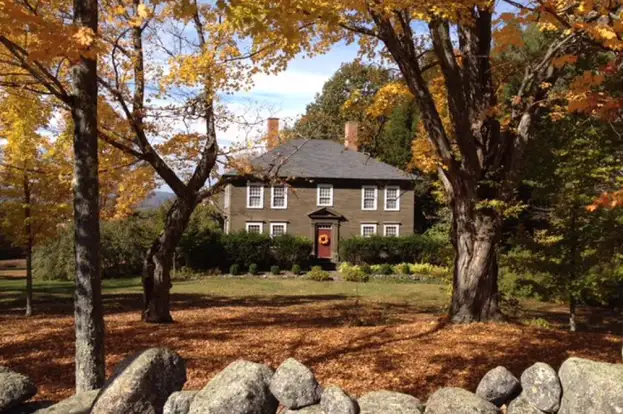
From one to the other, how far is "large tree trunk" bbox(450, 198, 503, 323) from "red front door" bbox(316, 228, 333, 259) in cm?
2688

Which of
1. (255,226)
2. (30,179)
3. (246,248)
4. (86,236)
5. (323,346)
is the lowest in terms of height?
(323,346)

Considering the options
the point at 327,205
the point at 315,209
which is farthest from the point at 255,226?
the point at 327,205

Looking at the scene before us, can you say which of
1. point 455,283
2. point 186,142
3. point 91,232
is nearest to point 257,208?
point 186,142

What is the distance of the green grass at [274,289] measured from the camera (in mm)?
22156

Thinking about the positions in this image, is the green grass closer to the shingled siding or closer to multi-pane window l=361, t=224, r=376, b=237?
the shingled siding

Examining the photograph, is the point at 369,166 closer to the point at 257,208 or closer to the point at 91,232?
the point at 257,208

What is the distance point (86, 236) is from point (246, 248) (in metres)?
28.5

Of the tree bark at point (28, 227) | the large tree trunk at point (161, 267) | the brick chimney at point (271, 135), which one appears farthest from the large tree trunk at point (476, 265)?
the tree bark at point (28, 227)

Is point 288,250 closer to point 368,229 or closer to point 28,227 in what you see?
point 368,229

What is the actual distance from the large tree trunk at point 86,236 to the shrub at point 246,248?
28.3 m

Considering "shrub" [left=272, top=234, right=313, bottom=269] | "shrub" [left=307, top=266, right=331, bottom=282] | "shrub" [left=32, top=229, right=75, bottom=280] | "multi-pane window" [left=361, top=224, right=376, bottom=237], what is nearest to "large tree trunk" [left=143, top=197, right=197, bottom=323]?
"shrub" [left=307, top=266, right=331, bottom=282]

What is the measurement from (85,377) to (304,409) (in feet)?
8.76

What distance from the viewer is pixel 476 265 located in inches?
404

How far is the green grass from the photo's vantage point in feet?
72.7
